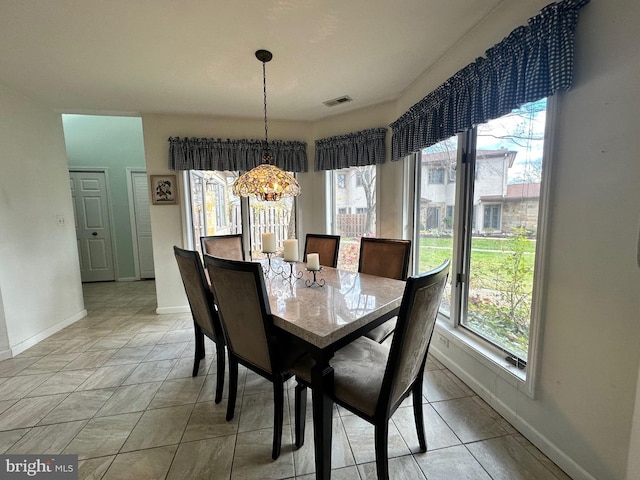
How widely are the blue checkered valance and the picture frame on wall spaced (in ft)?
9.47

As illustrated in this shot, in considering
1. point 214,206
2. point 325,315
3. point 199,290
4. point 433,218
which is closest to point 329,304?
point 325,315

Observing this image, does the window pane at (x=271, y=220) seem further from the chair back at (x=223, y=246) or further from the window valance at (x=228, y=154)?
the chair back at (x=223, y=246)

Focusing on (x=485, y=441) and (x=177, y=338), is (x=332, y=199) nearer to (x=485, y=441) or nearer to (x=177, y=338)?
(x=177, y=338)

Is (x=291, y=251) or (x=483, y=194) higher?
(x=483, y=194)

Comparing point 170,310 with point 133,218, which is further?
point 133,218

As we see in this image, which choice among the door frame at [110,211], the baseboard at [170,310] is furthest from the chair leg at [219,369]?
the door frame at [110,211]

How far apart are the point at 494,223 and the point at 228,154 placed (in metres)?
2.92

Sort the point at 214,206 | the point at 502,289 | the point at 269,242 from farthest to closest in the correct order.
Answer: the point at 214,206, the point at 269,242, the point at 502,289

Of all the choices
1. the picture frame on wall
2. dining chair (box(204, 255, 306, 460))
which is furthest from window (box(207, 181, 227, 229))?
dining chair (box(204, 255, 306, 460))

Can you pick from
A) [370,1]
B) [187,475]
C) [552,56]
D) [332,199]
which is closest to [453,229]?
[552,56]

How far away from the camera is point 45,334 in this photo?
107 inches

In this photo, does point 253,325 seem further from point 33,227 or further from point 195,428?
point 33,227

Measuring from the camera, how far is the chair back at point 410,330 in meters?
0.98

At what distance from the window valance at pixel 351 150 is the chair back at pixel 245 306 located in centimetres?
218
